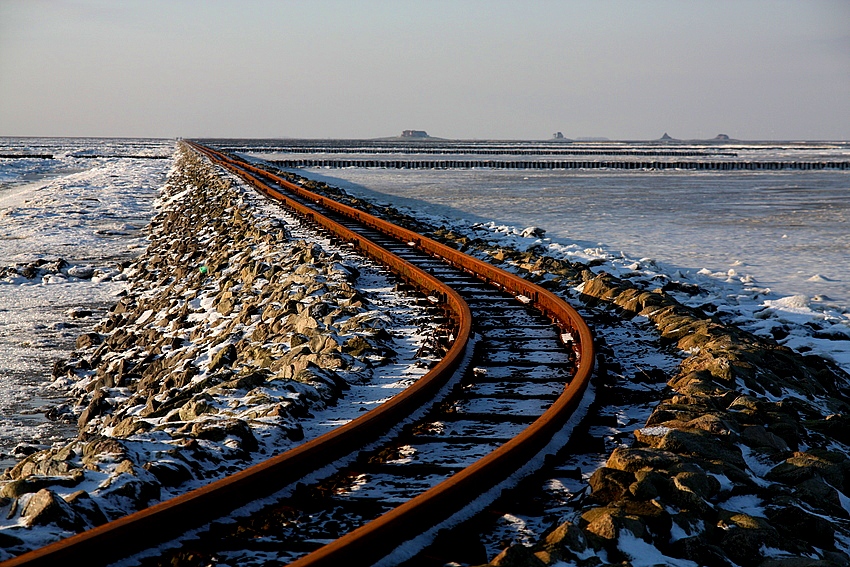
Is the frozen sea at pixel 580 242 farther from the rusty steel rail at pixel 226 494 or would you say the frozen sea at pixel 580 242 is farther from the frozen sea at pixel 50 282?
the rusty steel rail at pixel 226 494

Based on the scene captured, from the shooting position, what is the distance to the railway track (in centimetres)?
373

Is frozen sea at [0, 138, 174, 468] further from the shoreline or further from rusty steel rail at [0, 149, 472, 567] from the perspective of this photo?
rusty steel rail at [0, 149, 472, 567]

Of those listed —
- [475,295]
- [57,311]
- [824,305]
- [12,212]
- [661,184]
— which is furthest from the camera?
[661,184]

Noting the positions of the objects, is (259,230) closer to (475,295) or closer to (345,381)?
(475,295)

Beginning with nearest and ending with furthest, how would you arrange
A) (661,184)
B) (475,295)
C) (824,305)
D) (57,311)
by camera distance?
(475,295), (824,305), (57,311), (661,184)

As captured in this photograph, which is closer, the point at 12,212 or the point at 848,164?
the point at 12,212

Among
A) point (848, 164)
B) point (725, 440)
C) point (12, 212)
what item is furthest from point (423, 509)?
point (848, 164)

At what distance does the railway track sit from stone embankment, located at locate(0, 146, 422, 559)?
Result: 1.66ft

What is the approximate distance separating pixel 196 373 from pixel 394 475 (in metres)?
4.72

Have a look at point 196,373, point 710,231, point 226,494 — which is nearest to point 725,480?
point 226,494

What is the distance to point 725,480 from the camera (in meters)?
4.63

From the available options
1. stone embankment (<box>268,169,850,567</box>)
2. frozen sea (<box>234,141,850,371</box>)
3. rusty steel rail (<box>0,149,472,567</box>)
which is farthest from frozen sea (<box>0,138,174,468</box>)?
frozen sea (<box>234,141,850,371</box>)

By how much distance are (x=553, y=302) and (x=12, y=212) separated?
2581 centimetres

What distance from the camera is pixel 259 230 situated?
17.8 meters
